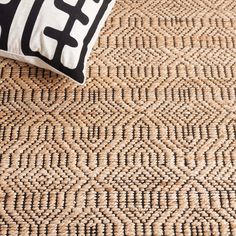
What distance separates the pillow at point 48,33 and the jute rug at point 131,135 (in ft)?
0.21

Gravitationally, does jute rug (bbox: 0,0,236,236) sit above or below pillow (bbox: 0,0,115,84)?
below

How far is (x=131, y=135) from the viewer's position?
0.85 meters

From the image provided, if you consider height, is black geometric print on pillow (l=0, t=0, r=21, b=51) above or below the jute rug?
above

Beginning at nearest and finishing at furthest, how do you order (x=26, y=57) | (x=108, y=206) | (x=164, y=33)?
(x=108, y=206)
(x=26, y=57)
(x=164, y=33)

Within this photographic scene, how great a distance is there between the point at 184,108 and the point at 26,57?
Result: 31cm

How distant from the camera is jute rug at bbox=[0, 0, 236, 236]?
2.53 ft

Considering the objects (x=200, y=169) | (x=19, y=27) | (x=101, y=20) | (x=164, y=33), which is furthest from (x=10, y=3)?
(x=200, y=169)

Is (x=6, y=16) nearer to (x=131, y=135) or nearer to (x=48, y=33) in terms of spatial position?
(x=48, y=33)

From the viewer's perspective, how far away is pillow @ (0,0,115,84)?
2.80 ft

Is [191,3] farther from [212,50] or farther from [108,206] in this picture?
[108,206]

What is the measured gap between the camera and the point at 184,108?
884 mm

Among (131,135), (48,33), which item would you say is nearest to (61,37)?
(48,33)

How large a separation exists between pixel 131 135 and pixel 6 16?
318mm

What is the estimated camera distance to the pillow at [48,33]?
85 centimetres
